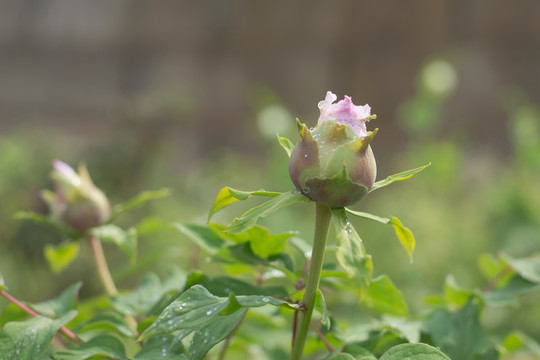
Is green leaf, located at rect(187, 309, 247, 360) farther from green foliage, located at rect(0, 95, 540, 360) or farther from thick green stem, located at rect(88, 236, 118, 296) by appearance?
thick green stem, located at rect(88, 236, 118, 296)

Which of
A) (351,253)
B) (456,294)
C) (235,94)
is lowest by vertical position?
(235,94)

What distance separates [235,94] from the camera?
298cm

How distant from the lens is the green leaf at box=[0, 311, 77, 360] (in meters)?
0.33

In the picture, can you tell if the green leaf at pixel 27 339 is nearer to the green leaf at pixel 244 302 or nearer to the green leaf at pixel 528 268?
the green leaf at pixel 244 302

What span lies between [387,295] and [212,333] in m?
0.15

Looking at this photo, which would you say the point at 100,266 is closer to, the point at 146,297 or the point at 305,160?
the point at 146,297

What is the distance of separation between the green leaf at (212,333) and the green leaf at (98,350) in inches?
2.7

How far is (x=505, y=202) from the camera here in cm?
167

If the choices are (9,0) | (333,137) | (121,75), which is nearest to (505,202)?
(333,137)

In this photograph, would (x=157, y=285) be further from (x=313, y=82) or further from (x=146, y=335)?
(x=313, y=82)

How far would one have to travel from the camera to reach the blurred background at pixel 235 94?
1.87 meters

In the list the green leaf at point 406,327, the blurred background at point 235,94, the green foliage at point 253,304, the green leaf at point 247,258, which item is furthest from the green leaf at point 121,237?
the blurred background at point 235,94

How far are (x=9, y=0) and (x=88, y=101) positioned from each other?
2.21ft

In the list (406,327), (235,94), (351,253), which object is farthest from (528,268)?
(235,94)
